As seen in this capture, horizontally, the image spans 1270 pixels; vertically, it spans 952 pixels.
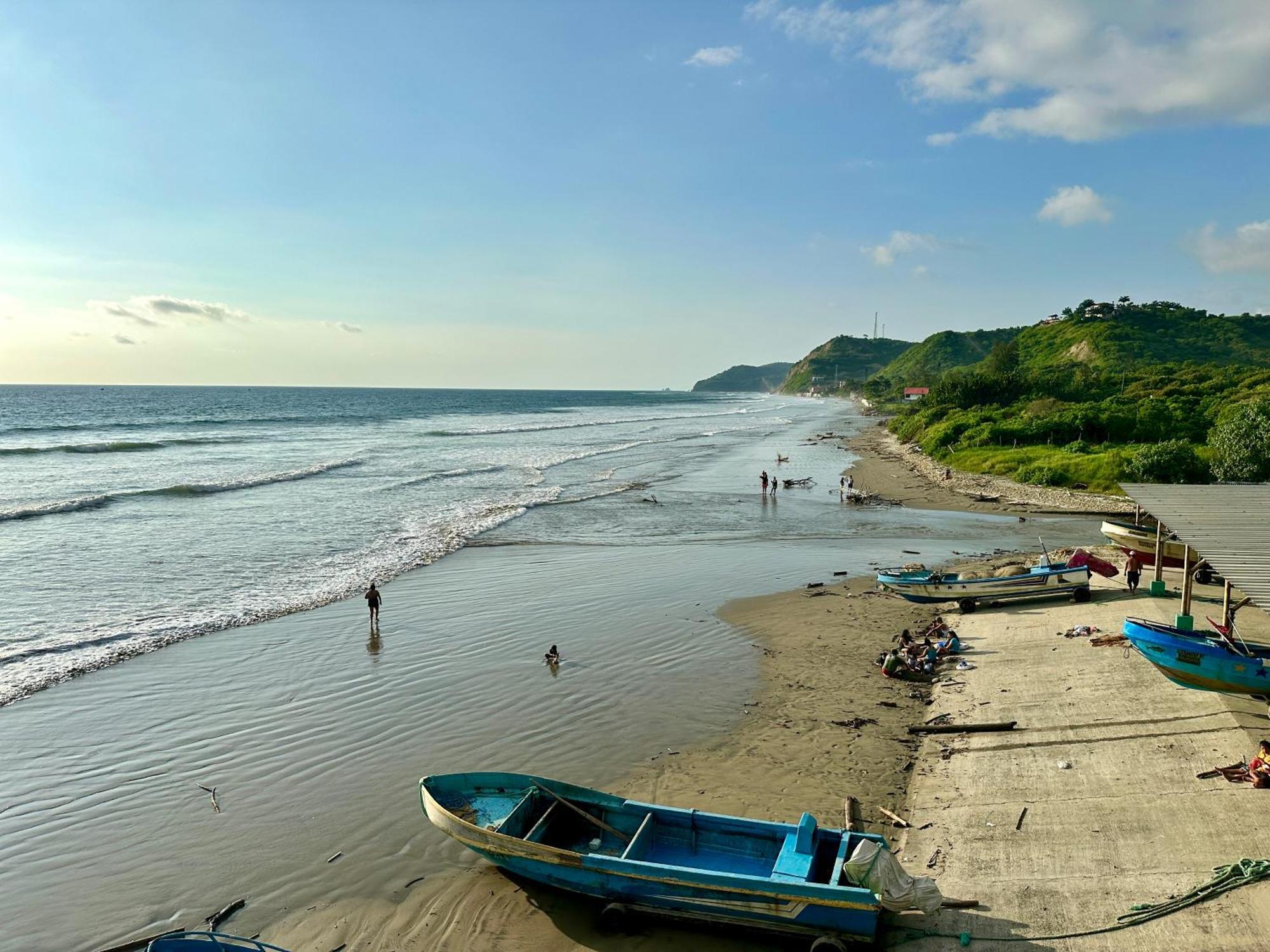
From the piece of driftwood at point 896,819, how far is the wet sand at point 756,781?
0.11 meters

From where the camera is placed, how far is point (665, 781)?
505 inches

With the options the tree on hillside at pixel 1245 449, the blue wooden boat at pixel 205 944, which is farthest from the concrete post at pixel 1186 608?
the tree on hillside at pixel 1245 449

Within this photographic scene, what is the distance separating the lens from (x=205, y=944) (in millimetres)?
7719

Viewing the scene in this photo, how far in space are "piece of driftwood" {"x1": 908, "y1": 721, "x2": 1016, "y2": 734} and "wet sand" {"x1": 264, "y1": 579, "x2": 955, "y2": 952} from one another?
356mm

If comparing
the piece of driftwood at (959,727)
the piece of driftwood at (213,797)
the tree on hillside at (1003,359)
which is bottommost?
the piece of driftwood at (213,797)

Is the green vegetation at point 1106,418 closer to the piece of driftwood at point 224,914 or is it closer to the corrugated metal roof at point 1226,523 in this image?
the corrugated metal roof at point 1226,523

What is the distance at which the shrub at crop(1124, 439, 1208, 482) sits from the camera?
35.9 m

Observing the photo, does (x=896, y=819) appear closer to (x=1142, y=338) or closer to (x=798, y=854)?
(x=798, y=854)

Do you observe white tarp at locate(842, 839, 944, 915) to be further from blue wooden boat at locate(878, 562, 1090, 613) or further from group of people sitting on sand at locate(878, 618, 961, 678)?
blue wooden boat at locate(878, 562, 1090, 613)

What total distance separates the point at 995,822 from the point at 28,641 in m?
22.6

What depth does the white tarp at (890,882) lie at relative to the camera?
A: 869cm

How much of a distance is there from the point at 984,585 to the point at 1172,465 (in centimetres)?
2185

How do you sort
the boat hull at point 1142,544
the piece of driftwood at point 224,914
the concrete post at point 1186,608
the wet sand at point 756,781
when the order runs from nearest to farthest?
the wet sand at point 756,781, the piece of driftwood at point 224,914, the concrete post at point 1186,608, the boat hull at point 1142,544

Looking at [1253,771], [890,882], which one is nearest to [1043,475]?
[1253,771]
